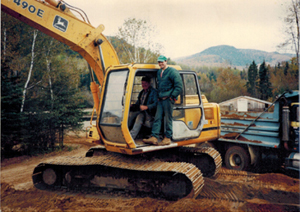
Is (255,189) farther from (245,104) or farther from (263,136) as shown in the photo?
(245,104)

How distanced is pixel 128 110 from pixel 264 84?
26.2 m

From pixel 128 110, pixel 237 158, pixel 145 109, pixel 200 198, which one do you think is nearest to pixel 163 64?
pixel 145 109

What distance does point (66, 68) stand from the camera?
1339cm

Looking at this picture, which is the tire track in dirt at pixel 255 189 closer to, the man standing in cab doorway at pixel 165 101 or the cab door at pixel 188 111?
the cab door at pixel 188 111

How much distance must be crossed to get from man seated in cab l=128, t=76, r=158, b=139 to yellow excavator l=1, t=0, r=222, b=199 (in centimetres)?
20

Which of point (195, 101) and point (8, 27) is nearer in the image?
point (195, 101)

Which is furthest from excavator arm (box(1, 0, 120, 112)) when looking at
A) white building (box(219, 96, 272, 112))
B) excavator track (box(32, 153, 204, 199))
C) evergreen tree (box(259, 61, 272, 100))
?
evergreen tree (box(259, 61, 272, 100))

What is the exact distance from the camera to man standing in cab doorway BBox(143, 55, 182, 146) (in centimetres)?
439

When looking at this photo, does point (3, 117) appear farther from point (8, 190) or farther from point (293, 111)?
point (293, 111)

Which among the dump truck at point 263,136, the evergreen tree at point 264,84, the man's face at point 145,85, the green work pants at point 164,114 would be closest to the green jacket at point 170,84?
the green work pants at point 164,114

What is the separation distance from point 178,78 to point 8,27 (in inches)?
429

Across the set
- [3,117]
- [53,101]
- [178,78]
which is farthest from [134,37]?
[178,78]

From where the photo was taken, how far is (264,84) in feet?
88.2

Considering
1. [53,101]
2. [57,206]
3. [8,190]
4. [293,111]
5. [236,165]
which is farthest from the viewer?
[53,101]
